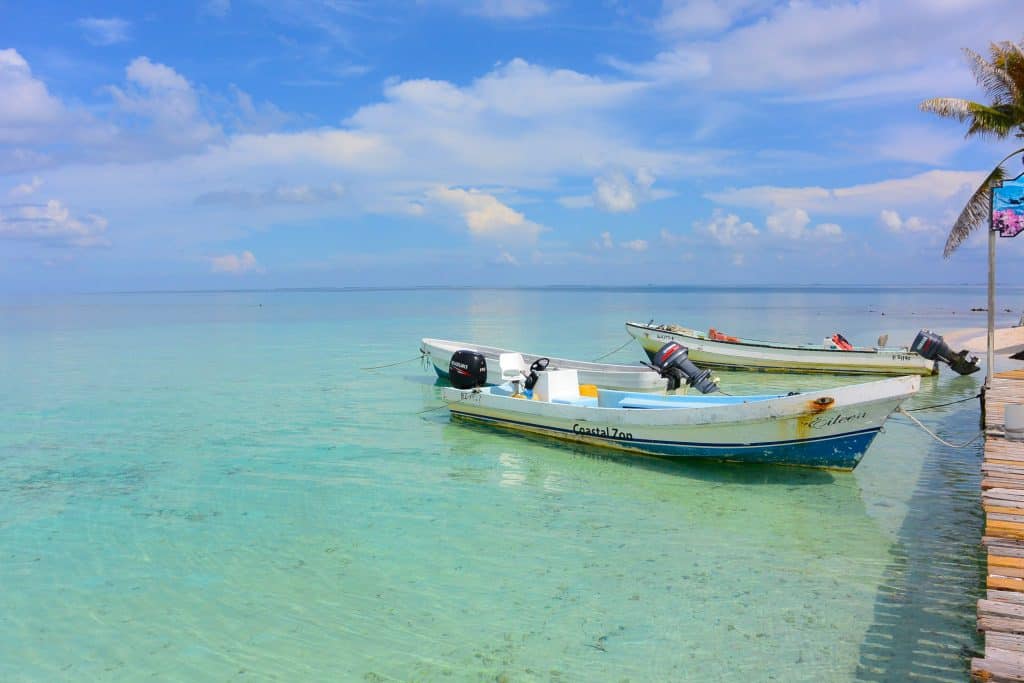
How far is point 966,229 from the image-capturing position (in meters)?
16.5

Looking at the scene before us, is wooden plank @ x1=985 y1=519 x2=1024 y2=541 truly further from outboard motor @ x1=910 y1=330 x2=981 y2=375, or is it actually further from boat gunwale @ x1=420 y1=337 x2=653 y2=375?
outboard motor @ x1=910 y1=330 x2=981 y2=375

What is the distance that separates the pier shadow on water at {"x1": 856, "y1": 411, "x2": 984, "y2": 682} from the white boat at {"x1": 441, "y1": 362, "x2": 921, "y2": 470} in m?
1.25

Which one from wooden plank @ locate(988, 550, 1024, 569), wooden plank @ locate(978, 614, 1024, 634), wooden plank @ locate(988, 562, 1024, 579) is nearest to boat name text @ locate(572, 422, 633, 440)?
wooden plank @ locate(988, 550, 1024, 569)

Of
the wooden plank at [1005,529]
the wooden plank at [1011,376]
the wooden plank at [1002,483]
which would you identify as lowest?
the wooden plank at [1005,529]

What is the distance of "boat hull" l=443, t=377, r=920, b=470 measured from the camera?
9008 millimetres

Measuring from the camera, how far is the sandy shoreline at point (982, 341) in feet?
91.4

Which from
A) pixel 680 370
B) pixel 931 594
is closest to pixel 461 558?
pixel 931 594

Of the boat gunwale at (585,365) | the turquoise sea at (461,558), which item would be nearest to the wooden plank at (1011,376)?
the turquoise sea at (461,558)

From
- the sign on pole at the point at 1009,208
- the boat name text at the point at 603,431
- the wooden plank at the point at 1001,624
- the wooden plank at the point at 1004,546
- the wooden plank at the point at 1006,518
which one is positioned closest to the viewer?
the wooden plank at the point at 1001,624

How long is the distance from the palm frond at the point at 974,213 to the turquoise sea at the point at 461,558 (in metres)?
4.98

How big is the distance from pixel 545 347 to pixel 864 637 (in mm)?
27449

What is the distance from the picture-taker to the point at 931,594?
6141 mm

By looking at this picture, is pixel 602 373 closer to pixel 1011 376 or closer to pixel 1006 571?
pixel 1011 376

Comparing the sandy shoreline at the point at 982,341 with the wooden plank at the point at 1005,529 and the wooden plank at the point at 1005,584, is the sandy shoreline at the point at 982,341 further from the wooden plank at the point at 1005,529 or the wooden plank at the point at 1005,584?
the wooden plank at the point at 1005,584
